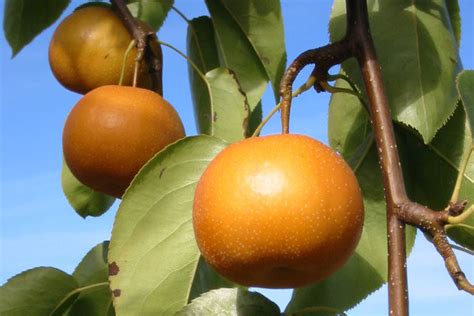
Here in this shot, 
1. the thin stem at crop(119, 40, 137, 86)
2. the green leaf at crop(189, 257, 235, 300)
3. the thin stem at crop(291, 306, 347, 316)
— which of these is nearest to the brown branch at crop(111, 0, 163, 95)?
the thin stem at crop(119, 40, 137, 86)

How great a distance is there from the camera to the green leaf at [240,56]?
1.44 meters

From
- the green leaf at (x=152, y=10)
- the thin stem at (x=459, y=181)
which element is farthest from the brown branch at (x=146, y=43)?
the thin stem at (x=459, y=181)

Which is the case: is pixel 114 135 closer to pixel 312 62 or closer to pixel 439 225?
pixel 312 62

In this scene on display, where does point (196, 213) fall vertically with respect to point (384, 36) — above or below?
below

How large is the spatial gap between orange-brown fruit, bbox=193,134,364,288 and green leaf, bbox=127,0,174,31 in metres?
0.86

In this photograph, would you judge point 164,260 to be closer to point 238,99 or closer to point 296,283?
point 296,283

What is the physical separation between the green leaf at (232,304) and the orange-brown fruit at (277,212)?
5.7 inches

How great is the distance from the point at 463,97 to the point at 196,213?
330 millimetres

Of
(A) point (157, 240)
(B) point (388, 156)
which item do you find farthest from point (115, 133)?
(B) point (388, 156)

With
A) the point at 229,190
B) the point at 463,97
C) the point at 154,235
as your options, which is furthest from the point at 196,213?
the point at 463,97

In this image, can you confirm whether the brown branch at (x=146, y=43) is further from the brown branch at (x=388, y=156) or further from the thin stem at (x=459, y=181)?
the thin stem at (x=459, y=181)

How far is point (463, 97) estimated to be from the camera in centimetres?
91

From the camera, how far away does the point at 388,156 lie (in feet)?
3.03

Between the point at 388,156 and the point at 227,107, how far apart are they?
469 millimetres
